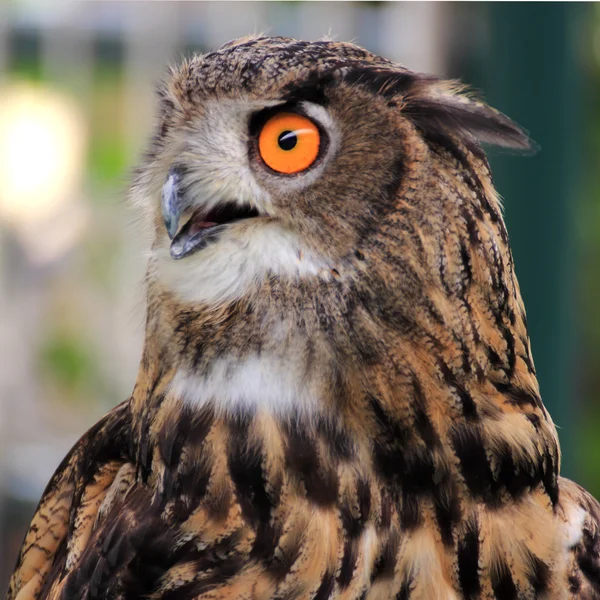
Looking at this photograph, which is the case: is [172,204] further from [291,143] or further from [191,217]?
[291,143]

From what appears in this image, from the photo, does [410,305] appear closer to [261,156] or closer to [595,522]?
[261,156]

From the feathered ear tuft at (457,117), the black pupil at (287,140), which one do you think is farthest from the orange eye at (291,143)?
the feathered ear tuft at (457,117)

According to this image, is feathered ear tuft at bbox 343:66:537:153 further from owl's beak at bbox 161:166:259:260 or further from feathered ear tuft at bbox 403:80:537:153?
owl's beak at bbox 161:166:259:260

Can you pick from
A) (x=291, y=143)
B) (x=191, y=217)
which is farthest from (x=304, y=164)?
(x=191, y=217)

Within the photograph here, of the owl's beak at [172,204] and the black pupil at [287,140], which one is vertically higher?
the black pupil at [287,140]

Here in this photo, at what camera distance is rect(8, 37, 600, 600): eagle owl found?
883 mm

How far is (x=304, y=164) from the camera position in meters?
0.88

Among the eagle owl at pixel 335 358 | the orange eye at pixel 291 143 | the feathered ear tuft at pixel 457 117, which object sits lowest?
the eagle owl at pixel 335 358

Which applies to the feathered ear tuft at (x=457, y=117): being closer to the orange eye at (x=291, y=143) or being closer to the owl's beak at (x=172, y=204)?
the orange eye at (x=291, y=143)

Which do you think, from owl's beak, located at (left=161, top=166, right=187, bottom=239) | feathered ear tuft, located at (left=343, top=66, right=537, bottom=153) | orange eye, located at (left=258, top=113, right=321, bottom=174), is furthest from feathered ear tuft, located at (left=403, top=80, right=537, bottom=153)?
owl's beak, located at (left=161, top=166, right=187, bottom=239)

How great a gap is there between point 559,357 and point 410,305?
0.87 m

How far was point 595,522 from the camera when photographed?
1020 mm

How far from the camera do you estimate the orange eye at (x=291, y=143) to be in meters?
0.87

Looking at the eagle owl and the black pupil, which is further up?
the black pupil
